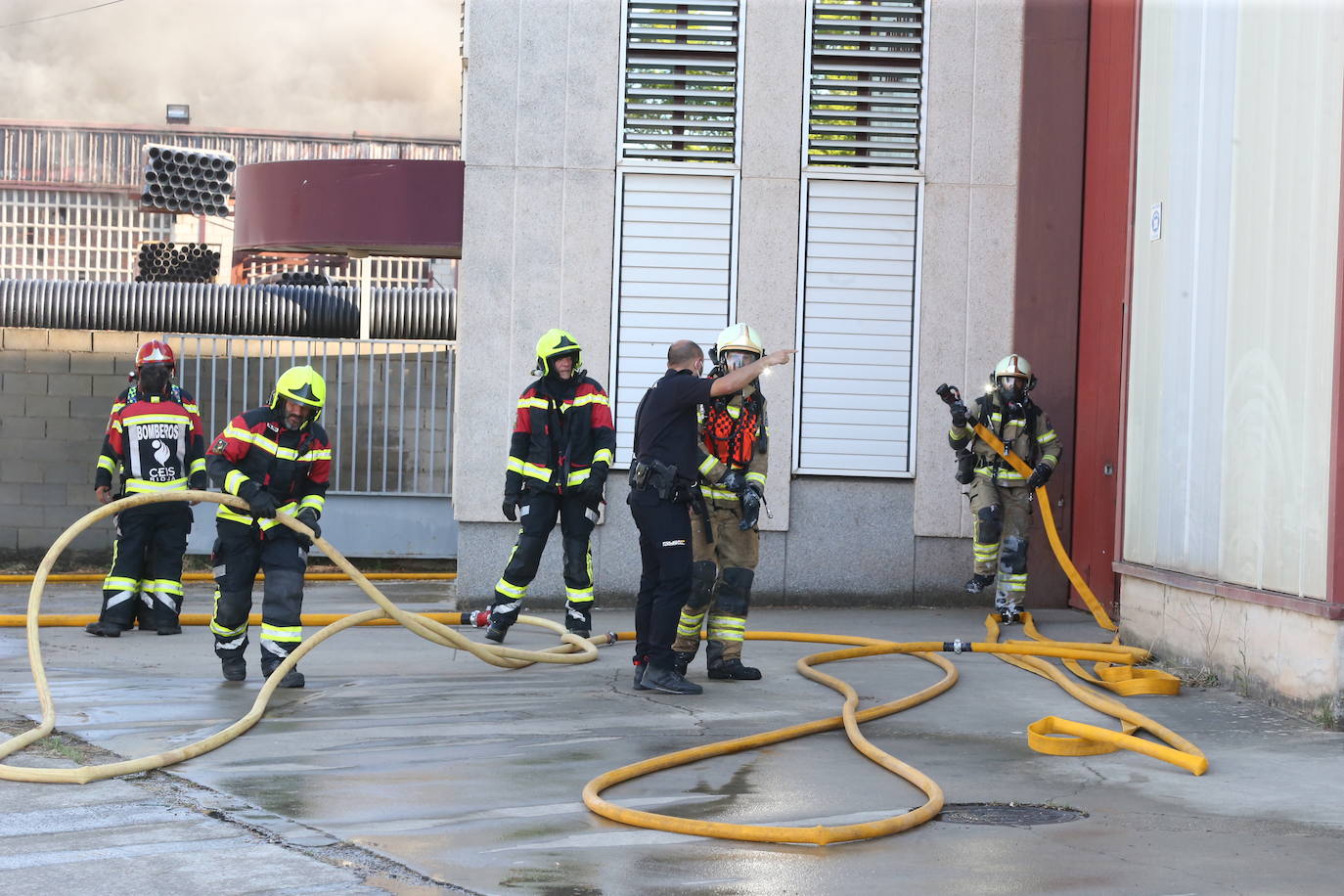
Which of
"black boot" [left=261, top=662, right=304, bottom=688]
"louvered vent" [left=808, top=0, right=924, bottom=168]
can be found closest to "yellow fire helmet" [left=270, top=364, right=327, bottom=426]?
"black boot" [left=261, top=662, right=304, bottom=688]

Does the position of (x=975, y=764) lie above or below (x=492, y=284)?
below

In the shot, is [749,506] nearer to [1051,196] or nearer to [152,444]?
[152,444]

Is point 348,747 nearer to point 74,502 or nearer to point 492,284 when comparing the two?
point 492,284

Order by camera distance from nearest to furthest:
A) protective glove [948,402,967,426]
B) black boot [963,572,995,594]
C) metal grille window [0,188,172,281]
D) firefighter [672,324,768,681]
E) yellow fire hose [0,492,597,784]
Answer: yellow fire hose [0,492,597,784] → firefighter [672,324,768,681] → protective glove [948,402,967,426] → black boot [963,572,995,594] → metal grille window [0,188,172,281]

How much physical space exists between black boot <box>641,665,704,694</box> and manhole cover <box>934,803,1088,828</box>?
2498mm

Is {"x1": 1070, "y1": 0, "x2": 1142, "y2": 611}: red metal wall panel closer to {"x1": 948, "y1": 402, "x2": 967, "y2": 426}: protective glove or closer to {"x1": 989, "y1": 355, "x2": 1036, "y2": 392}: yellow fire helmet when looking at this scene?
{"x1": 989, "y1": 355, "x2": 1036, "y2": 392}: yellow fire helmet

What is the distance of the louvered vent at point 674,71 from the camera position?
458 inches

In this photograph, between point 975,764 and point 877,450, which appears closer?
point 975,764

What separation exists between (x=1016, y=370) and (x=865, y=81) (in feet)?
8.57

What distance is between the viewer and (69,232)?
96.7m

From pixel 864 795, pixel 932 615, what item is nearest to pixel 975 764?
pixel 864 795

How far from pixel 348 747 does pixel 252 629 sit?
4.59m

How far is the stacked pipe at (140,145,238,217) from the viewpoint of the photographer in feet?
92.3

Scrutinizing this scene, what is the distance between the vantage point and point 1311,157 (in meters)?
7.32
